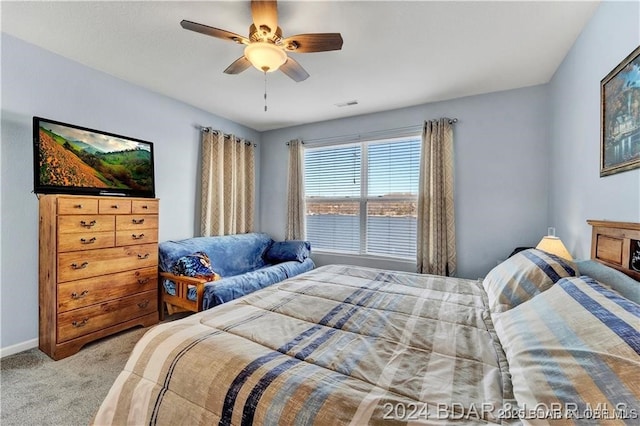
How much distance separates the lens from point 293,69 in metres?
2.19

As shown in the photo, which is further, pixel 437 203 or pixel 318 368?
pixel 437 203

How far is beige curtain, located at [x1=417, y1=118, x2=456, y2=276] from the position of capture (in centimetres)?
337

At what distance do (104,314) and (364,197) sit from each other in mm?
3329

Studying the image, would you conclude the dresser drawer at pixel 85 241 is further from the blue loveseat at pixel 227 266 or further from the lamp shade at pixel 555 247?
the lamp shade at pixel 555 247

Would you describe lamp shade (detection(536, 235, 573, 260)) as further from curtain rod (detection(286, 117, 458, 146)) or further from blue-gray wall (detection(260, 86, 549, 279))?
curtain rod (detection(286, 117, 458, 146))

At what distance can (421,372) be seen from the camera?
100 centimetres

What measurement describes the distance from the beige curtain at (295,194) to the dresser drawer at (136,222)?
2040 millimetres

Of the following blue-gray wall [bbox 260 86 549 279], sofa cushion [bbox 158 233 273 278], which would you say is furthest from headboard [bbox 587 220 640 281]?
sofa cushion [bbox 158 233 273 278]

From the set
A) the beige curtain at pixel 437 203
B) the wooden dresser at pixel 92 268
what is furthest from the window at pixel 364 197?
the wooden dresser at pixel 92 268

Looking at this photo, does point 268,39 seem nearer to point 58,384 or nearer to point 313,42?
point 313,42

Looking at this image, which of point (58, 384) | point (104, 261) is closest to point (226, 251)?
point (104, 261)

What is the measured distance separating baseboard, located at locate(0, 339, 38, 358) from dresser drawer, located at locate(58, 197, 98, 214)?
1.23 meters

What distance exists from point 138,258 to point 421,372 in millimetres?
2875

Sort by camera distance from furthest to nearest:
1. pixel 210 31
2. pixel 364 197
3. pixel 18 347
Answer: pixel 364 197
pixel 18 347
pixel 210 31
